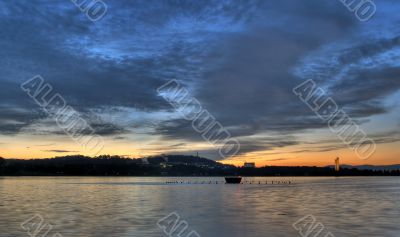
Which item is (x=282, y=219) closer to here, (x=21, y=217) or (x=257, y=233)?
(x=257, y=233)

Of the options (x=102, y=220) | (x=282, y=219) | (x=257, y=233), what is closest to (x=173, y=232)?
(x=257, y=233)

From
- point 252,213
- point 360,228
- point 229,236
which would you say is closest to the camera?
point 229,236

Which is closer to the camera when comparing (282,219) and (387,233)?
(387,233)

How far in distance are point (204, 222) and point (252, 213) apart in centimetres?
1124

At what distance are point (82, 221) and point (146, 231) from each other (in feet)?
32.7

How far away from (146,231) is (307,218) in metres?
20.1

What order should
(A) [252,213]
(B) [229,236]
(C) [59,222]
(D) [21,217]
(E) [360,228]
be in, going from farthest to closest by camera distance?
1. (A) [252,213]
2. (D) [21,217]
3. (C) [59,222]
4. (E) [360,228]
5. (B) [229,236]

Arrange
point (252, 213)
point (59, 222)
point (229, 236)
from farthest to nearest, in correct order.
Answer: point (252, 213) → point (59, 222) → point (229, 236)

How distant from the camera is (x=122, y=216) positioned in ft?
174

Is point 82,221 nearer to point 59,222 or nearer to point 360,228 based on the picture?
point 59,222

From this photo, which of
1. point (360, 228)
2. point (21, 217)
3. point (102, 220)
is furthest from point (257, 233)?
point (21, 217)

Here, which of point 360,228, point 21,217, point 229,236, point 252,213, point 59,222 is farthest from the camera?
point 252,213

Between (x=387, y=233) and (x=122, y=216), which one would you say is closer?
(x=387, y=233)

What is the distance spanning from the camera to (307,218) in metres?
52.2
